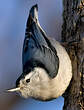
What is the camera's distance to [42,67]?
1074mm

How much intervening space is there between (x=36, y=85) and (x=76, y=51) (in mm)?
210

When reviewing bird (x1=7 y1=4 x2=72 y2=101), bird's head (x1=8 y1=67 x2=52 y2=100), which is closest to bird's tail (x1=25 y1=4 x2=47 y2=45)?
bird (x1=7 y1=4 x2=72 y2=101)

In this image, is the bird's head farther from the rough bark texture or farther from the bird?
the rough bark texture

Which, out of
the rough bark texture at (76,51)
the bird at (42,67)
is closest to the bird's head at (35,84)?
the bird at (42,67)

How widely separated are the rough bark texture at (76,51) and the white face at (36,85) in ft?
0.36

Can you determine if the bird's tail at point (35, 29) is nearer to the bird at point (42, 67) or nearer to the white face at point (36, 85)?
the bird at point (42, 67)

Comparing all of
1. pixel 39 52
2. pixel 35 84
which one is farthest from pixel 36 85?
pixel 39 52

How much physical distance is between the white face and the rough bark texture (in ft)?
0.36

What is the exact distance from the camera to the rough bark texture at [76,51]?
1.11 meters

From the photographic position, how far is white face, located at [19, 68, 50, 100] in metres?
1.03

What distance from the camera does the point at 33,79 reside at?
3.40 ft

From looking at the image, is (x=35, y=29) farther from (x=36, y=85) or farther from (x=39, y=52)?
(x=36, y=85)

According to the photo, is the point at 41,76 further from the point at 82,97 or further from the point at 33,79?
the point at 82,97

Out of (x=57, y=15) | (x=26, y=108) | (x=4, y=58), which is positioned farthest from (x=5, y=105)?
(x=57, y=15)
